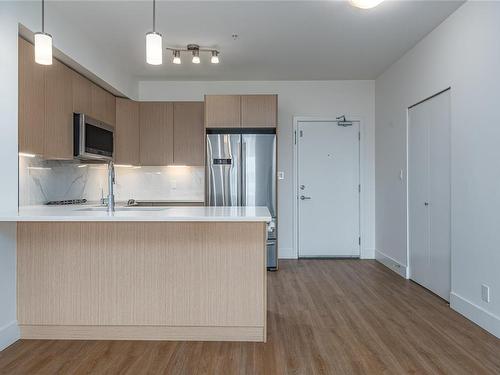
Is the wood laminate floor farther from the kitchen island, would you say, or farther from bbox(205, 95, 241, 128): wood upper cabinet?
bbox(205, 95, 241, 128): wood upper cabinet

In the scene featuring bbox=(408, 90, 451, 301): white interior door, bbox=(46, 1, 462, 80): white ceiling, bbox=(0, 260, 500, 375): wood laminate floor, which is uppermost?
bbox=(46, 1, 462, 80): white ceiling

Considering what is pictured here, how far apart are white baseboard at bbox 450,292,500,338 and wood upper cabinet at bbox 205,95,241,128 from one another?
2994 millimetres

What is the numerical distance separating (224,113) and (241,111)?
8.6 inches

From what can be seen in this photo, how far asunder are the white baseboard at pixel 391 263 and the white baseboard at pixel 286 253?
1159mm

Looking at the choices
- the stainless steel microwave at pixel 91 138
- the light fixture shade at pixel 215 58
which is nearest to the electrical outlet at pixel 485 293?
the light fixture shade at pixel 215 58

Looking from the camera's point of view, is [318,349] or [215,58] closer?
[318,349]

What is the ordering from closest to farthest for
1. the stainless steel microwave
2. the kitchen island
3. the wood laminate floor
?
the wood laminate floor, the kitchen island, the stainless steel microwave

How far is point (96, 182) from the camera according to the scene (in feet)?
14.9

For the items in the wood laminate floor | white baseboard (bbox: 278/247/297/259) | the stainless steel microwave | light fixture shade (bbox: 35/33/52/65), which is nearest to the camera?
light fixture shade (bbox: 35/33/52/65)

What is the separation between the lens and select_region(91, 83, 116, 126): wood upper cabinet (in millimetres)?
3932

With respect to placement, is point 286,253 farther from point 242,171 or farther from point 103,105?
point 103,105

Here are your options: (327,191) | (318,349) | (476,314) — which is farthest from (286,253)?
(318,349)

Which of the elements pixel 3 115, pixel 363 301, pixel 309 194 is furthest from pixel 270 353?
pixel 309 194

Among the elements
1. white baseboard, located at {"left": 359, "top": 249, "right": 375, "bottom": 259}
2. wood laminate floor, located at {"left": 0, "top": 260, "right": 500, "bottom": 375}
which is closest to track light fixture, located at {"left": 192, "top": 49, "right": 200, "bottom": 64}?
wood laminate floor, located at {"left": 0, "top": 260, "right": 500, "bottom": 375}
